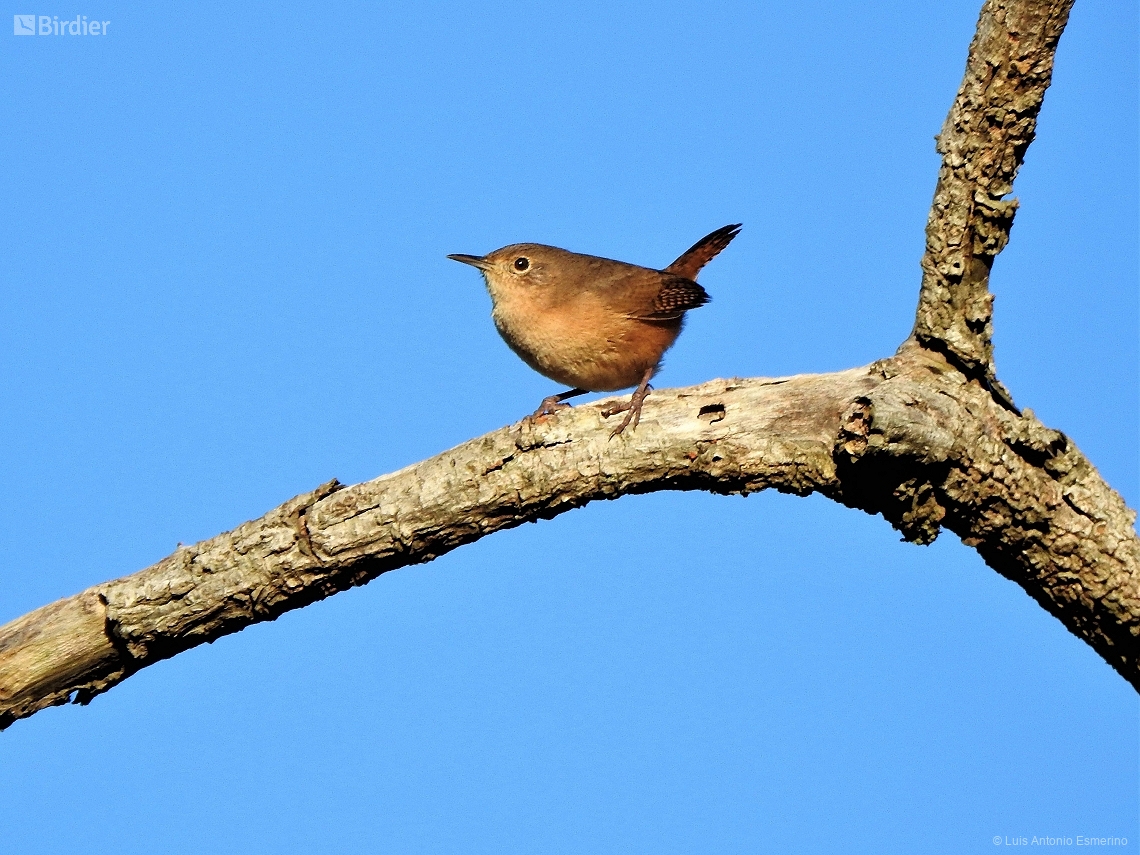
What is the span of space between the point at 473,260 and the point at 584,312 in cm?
121

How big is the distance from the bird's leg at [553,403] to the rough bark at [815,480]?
211 mm

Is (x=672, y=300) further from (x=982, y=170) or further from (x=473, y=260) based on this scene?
(x=982, y=170)

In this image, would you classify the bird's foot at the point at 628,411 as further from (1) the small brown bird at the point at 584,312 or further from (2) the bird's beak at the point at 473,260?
(2) the bird's beak at the point at 473,260

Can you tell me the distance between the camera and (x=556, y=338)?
22.9ft

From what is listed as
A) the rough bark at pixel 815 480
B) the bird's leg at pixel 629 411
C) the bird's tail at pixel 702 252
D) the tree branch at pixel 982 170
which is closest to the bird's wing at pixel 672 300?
the bird's tail at pixel 702 252

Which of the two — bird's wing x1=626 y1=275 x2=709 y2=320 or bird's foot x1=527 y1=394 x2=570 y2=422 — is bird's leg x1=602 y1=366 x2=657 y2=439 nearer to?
bird's foot x1=527 y1=394 x2=570 y2=422

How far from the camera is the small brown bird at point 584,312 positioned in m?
6.98

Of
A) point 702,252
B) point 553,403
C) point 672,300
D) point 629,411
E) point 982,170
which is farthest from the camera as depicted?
point 702,252

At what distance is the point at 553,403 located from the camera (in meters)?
6.57

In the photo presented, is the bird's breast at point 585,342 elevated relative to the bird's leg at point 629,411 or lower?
elevated

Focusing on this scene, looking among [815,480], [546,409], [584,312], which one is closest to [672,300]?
[584,312]

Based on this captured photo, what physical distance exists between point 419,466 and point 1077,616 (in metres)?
3.08

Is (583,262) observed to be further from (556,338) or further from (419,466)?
(419,466)

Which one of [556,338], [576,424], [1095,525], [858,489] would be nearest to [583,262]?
[556,338]
